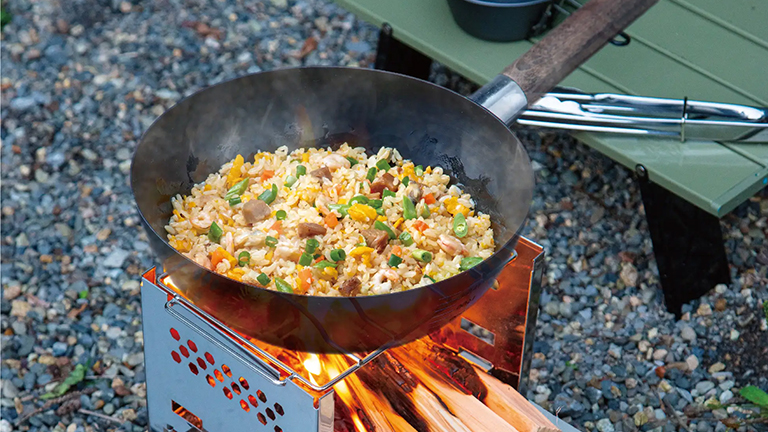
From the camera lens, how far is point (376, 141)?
1991mm

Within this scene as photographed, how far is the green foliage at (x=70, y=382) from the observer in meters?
2.54

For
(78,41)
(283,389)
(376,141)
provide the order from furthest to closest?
(78,41), (376,141), (283,389)

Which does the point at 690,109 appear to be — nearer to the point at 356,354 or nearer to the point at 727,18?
the point at 727,18

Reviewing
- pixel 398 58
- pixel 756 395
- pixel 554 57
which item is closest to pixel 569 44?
pixel 554 57

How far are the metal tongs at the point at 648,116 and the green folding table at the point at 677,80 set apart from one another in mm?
38

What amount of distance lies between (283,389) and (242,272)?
24 cm

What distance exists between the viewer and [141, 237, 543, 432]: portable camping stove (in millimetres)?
1619

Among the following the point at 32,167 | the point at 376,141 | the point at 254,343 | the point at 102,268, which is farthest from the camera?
the point at 32,167

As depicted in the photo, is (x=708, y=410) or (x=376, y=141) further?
(x=708, y=410)

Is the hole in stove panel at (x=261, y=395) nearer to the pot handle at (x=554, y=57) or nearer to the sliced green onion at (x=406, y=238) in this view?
the sliced green onion at (x=406, y=238)

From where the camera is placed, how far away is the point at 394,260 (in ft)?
5.40

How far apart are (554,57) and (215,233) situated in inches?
37.8

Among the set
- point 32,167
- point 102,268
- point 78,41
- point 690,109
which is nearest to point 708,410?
point 690,109

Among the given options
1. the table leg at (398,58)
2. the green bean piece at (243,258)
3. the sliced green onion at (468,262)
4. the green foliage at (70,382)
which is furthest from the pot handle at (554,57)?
the green foliage at (70,382)
